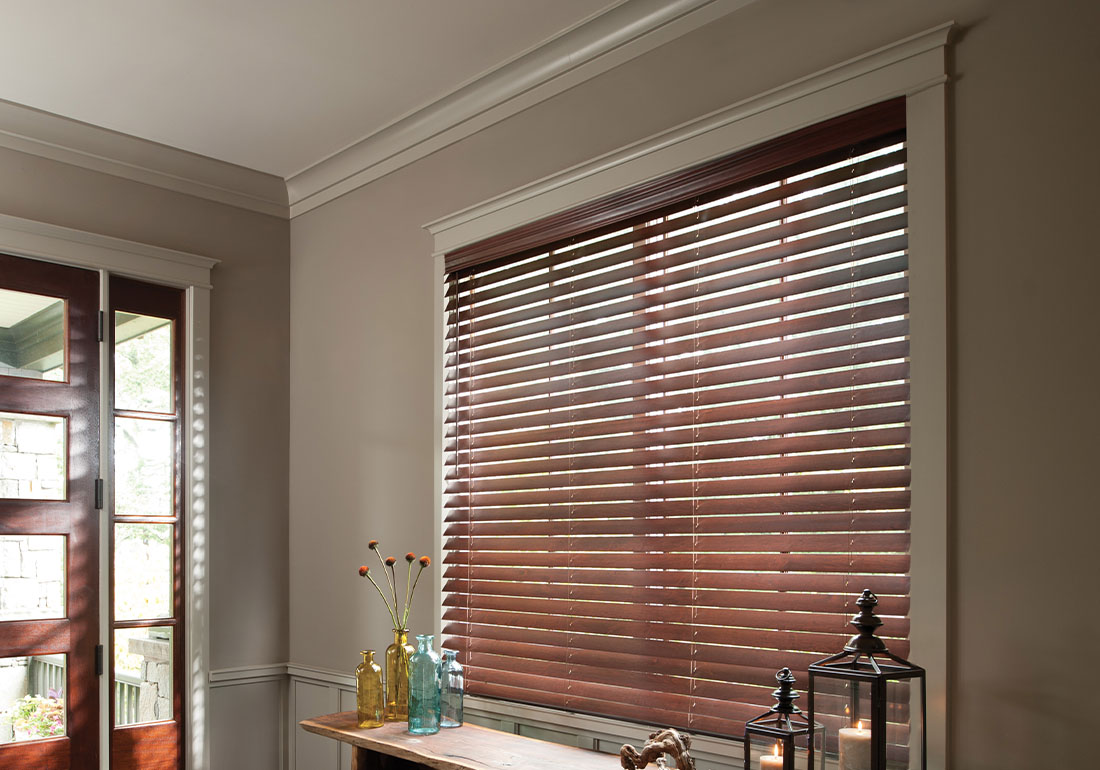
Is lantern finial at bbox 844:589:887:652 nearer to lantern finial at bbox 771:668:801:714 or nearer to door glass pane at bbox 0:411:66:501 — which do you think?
lantern finial at bbox 771:668:801:714

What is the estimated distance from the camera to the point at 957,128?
1.91 meters

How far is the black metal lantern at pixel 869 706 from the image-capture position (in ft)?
5.56

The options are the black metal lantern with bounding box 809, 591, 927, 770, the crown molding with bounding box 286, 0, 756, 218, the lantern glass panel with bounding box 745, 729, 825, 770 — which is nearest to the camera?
the black metal lantern with bounding box 809, 591, 927, 770

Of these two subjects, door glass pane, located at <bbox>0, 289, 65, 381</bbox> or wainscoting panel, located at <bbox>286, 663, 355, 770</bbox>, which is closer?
door glass pane, located at <bbox>0, 289, 65, 381</bbox>

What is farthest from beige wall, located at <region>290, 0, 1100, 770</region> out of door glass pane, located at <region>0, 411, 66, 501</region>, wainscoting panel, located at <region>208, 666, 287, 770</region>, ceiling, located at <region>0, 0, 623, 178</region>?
wainscoting panel, located at <region>208, 666, 287, 770</region>

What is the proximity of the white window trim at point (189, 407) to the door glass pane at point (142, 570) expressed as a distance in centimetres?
6

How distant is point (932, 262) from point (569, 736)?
159 centimetres

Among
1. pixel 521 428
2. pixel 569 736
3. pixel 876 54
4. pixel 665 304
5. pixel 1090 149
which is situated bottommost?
pixel 569 736

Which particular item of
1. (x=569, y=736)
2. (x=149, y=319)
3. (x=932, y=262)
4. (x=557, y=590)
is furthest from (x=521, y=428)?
(x=149, y=319)

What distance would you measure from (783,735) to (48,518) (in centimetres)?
250

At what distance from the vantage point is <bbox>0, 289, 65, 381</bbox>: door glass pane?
3.09 meters

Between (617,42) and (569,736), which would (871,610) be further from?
(617,42)

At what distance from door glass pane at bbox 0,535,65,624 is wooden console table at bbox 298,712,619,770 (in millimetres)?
1027

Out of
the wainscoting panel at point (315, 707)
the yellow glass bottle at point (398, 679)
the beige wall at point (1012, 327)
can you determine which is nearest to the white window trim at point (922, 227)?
the beige wall at point (1012, 327)
